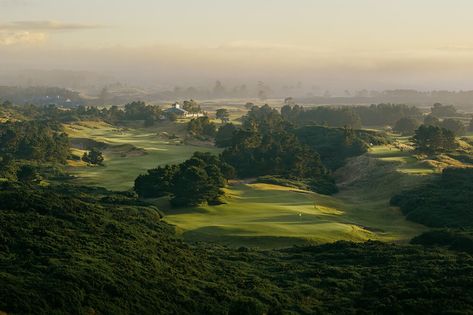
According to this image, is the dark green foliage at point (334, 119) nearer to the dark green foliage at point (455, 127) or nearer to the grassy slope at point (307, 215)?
the dark green foliage at point (455, 127)

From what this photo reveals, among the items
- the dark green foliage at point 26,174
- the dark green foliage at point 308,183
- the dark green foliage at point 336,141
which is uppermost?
the dark green foliage at point 336,141

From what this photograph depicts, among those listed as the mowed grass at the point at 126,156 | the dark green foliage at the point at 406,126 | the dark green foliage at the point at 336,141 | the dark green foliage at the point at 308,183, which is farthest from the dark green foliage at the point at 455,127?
the dark green foliage at the point at 308,183

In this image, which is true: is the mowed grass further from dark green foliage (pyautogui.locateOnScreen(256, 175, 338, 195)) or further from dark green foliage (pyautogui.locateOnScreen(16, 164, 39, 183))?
dark green foliage (pyautogui.locateOnScreen(256, 175, 338, 195))

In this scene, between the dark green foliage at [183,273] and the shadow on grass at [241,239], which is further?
the shadow on grass at [241,239]

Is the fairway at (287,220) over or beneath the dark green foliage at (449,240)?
beneath

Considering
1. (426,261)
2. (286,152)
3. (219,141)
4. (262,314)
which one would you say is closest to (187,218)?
(426,261)

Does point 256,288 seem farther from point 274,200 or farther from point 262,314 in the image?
point 274,200
